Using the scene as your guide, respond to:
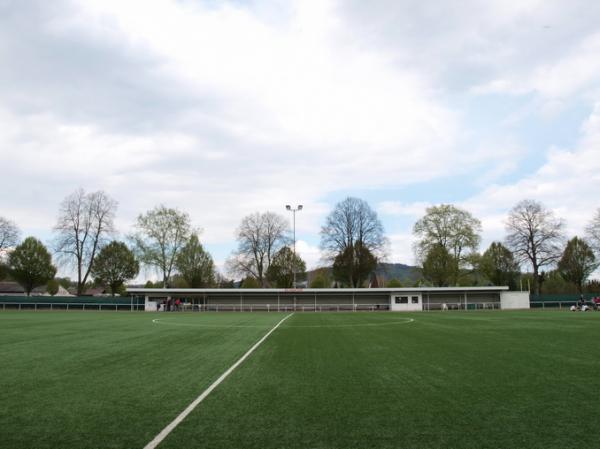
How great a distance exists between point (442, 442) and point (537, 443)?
96 centimetres

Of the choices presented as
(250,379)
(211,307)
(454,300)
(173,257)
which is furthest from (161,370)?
(173,257)

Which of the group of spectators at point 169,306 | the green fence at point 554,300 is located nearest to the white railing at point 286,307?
the group of spectators at point 169,306

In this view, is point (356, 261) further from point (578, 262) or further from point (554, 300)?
point (578, 262)

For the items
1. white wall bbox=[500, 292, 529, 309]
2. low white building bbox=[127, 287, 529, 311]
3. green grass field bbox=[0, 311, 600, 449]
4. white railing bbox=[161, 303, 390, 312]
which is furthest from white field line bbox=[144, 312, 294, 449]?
white wall bbox=[500, 292, 529, 309]

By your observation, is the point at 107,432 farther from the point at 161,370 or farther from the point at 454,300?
the point at 454,300

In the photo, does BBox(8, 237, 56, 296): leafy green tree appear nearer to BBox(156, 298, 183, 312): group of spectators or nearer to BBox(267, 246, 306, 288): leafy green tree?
BBox(156, 298, 183, 312): group of spectators

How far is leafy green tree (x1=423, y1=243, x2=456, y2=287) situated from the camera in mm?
65750

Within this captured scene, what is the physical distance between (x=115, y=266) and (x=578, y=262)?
261ft

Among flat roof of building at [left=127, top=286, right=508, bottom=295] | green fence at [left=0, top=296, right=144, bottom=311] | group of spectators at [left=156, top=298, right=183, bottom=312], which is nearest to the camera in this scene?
group of spectators at [left=156, top=298, right=183, bottom=312]

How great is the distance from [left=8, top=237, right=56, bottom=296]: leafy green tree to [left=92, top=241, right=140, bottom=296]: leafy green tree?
7533 millimetres

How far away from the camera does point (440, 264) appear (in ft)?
216

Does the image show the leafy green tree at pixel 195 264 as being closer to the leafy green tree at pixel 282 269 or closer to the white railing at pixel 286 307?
the leafy green tree at pixel 282 269

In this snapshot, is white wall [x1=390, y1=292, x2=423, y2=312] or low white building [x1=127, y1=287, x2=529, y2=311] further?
low white building [x1=127, y1=287, x2=529, y2=311]

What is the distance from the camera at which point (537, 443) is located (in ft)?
16.8
